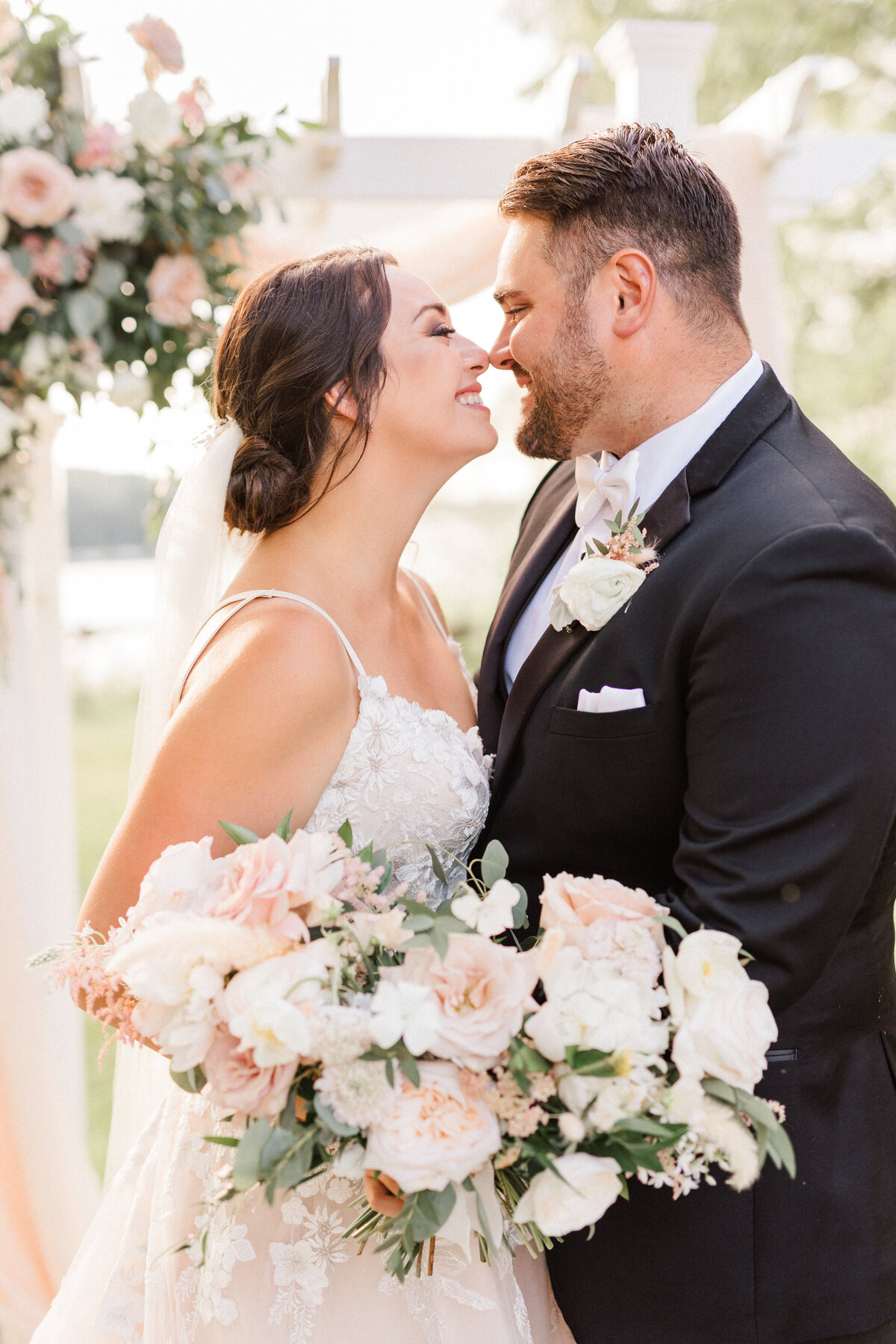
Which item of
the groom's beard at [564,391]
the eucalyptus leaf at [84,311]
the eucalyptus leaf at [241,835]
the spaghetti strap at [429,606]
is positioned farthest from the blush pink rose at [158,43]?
the eucalyptus leaf at [241,835]

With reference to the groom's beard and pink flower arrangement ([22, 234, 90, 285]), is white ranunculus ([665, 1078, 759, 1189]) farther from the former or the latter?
pink flower arrangement ([22, 234, 90, 285])

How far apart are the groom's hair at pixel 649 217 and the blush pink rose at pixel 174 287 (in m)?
0.93

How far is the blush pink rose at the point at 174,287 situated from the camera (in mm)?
2734

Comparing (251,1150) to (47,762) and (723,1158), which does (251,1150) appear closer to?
(723,1158)

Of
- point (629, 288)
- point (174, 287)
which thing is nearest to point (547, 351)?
point (629, 288)

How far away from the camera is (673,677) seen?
188 centimetres

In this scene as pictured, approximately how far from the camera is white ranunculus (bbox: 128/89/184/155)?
8.73ft

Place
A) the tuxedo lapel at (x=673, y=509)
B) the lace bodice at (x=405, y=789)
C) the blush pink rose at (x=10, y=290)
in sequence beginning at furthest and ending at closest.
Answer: the blush pink rose at (x=10, y=290), the lace bodice at (x=405, y=789), the tuxedo lapel at (x=673, y=509)

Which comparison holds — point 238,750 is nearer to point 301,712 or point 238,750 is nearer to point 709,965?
point 301,712

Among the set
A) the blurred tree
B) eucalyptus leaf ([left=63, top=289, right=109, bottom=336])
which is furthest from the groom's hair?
the blurred tree

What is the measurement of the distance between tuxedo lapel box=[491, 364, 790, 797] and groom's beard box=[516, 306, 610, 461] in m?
0.31

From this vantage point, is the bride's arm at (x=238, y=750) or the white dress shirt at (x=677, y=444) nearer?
the bride's arm at (x=238, y=750)

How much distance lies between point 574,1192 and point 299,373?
1.63 m

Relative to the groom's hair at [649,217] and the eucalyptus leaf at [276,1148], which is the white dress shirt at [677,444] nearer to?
the groom's hair at [649,217]
